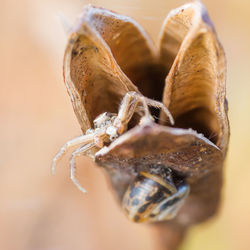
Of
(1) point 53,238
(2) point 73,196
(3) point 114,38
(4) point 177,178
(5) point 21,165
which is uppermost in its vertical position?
(3) point 114,38

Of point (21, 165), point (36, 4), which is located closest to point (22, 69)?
point (36, 4)

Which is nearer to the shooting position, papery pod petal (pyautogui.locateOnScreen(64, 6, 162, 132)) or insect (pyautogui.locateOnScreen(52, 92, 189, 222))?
papery pod petal (pyautogui.locateOnScreen(64, 6, 162, 132))

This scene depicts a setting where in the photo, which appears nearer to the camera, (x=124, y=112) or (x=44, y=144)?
(x=124, y=112)

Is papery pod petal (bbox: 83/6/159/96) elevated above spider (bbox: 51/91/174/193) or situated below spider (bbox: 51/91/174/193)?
above

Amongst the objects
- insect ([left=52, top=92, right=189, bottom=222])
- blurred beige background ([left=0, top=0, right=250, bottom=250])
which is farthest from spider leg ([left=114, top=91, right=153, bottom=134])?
blurred beige background ([left=0, top=0, right=250, bottom=250])

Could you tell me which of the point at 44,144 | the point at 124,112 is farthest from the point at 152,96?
the point at 44,144

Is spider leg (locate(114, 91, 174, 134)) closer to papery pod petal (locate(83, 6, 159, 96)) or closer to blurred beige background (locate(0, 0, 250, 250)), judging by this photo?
papery pod petal (locate(83, 6, 159, 96))

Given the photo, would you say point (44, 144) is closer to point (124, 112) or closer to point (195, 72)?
point (124, 112)

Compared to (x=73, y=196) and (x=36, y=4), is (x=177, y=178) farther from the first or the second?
(x=36, y=4)
